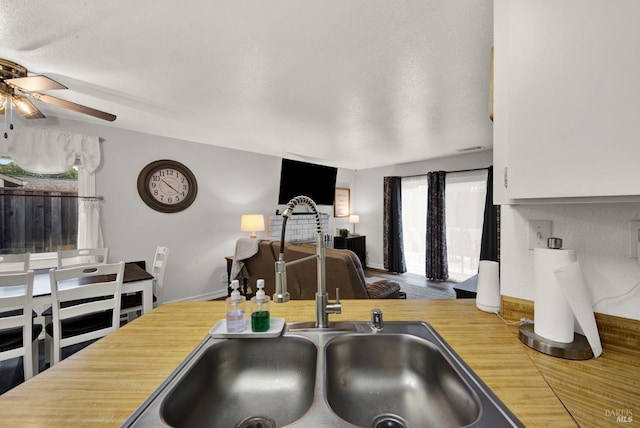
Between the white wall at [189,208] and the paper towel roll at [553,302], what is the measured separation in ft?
12.9

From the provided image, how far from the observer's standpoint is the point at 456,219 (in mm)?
4629

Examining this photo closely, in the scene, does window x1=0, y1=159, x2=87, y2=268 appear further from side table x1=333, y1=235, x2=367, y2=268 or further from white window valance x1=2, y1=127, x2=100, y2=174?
side table x1=333, y1=235, x2=367, y2=268

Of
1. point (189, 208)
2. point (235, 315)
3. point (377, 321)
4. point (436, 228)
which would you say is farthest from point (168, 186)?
point (436, 228)

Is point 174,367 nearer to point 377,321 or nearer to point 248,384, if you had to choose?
point 248,384

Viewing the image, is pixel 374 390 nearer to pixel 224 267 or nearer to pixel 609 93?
pixel 609 93

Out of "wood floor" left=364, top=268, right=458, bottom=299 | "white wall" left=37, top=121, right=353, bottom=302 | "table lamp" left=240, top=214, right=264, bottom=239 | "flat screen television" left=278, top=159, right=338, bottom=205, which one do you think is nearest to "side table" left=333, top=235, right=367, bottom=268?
"wood floor" left=364, top=268, right=458, bottom=299

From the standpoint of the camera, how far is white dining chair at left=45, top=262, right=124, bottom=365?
5.25 feet

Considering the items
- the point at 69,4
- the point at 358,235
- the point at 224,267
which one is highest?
the point at 69,4

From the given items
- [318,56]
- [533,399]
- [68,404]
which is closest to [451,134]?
[318,56]

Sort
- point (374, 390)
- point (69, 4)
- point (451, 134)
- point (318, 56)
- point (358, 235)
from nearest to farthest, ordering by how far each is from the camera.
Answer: point (374, 390) < point (69, 4) < point (318, 56) < point (451, 134) < point (358, 235)

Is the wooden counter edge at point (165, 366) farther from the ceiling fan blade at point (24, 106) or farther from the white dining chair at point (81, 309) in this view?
the ceiling fan blade at point (24, 106)

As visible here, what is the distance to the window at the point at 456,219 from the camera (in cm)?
438

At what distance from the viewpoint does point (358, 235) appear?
587 centimetres

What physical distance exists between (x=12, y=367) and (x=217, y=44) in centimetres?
295
